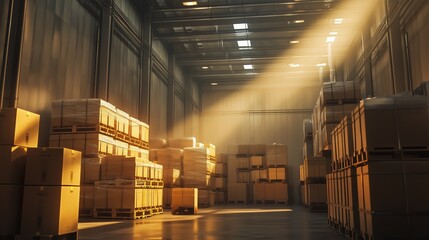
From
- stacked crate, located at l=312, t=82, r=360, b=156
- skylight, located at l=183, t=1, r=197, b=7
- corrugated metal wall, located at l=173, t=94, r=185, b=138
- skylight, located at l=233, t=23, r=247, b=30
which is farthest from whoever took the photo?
corrugated metal wall, located at l=173, t=94, r=185, b=138

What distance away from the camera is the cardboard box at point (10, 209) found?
5129mm

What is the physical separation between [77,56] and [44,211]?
629 cm

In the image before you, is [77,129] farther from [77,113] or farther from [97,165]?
[97,165]

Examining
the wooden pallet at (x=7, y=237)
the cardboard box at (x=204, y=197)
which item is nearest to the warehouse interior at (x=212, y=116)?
the wooden pallet at (x=7, y=237)

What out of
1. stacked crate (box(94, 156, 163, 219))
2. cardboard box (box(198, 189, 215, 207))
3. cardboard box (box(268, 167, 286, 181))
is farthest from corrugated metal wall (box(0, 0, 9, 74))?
cardboard box (box(268, 167, 286, 181))

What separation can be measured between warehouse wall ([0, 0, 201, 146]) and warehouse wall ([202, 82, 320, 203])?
833 centimetres

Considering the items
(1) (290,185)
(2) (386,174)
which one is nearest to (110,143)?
(2) (386,174)

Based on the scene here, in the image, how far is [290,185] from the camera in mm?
22047

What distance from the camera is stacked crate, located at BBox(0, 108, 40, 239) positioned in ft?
17.0

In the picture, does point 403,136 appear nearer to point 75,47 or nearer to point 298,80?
point 75,47

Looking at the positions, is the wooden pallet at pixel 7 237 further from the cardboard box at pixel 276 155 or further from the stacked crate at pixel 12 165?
the cardboard box at pixel 276 155

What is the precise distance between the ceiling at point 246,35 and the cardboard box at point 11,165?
1036 centimetres

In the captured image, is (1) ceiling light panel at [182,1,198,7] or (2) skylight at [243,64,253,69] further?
(2) skylight at [243,64,253,69]

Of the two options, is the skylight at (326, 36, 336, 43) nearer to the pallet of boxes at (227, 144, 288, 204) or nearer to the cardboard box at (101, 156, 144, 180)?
the pallet of boxes at (227, 144, 288, 204)
